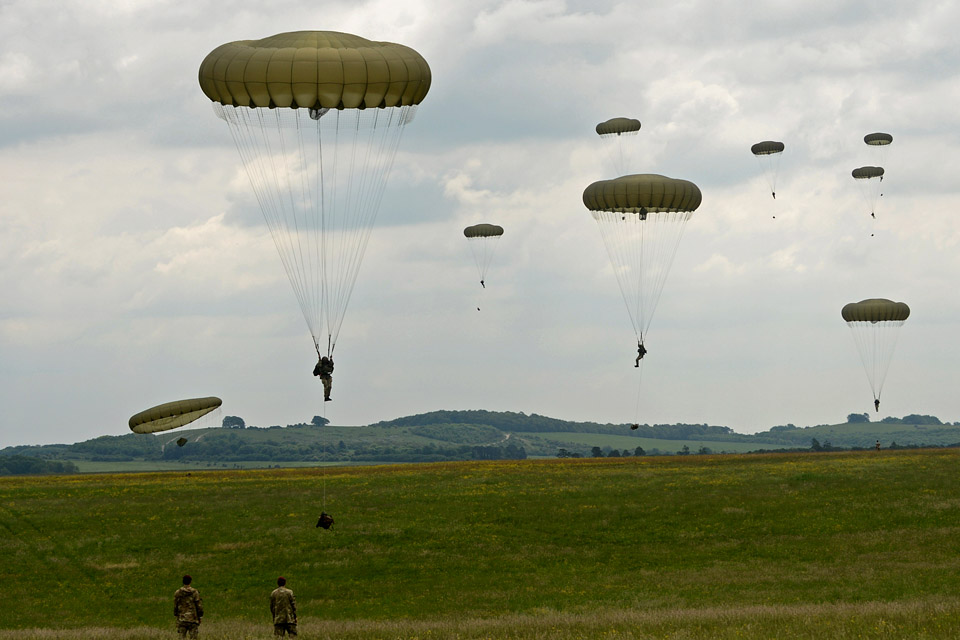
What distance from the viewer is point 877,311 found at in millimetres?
82875

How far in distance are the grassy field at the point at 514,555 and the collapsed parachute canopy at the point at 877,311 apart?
18994mm

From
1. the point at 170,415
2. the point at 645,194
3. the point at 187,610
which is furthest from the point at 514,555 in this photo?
the point at 170,415

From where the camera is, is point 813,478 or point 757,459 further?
point 757,459

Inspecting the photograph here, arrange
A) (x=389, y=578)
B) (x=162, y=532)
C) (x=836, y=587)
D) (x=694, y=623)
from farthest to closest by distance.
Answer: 1. (x=162, y=532)
2. (x=389, y=578)
3. (x=836, y=587)
4. (x=694, y=623)

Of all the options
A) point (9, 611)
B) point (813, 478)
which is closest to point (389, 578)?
point (9, 611)

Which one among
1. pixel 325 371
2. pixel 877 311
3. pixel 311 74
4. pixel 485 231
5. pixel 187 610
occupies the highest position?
pixel 485 231

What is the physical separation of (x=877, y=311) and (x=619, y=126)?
78.4ft

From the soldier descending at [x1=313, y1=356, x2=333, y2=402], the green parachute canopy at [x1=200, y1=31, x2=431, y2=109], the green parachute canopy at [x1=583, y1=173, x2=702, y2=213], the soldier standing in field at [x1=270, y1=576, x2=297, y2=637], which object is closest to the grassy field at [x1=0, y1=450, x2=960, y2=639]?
the soldier standing in field at [x1=270, y1=576, x2=297, y2=637]

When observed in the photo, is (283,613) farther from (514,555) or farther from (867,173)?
(867,173)

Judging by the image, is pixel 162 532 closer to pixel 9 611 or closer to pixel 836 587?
pixel 9 611

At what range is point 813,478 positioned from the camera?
6038cm

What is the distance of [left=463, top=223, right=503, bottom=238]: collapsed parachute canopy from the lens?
98.2 m

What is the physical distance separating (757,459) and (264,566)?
46.6m

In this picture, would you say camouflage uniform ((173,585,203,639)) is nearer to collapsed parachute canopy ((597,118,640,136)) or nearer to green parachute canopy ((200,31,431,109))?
green parachute canopy ((200,31,431,109))
